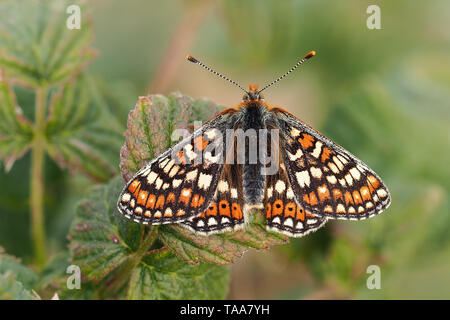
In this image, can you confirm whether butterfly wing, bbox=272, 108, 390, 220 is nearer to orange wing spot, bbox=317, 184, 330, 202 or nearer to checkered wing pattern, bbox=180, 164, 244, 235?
orange wing spot, bbox=317, 184, 330, 202

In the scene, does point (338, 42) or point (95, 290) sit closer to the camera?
point (95, 290)

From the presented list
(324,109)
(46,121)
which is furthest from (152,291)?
(324,109)

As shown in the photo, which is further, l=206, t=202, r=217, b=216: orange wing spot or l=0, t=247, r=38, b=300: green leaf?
l=206, t=202, r=217, b=216: orange wing spot

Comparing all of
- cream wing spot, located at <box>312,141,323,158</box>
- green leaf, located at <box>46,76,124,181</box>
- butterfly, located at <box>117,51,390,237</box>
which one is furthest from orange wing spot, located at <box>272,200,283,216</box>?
green leaf, located at <box>46,76,124,181</box>

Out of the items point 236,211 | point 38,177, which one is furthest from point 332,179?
point 38,177

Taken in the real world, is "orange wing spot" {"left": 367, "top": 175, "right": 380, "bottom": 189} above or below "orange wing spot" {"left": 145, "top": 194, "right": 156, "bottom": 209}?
above

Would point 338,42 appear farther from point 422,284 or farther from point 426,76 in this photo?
point 422,284

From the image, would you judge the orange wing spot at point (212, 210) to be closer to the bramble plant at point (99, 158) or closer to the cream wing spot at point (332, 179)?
the bramble plant at point (99, 158)
